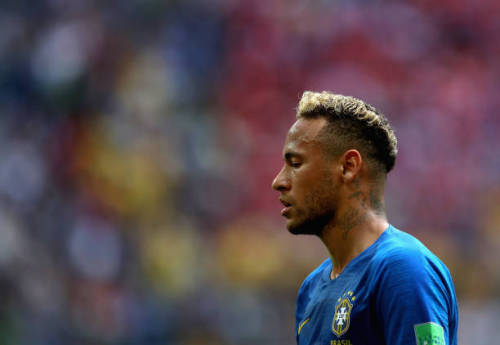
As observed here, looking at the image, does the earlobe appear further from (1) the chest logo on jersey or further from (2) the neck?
(1) the chest logo on jersey

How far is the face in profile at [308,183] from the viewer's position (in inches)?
108

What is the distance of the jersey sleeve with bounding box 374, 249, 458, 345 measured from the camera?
88.7 inches

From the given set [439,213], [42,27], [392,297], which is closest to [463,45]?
[439,213]

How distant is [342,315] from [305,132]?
0.69 metres

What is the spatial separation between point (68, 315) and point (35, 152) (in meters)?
1.96

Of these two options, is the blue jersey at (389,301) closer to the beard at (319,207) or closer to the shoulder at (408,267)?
the shoulder at (408,267)

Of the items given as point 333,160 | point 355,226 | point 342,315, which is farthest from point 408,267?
point 333,160

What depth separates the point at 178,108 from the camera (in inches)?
366

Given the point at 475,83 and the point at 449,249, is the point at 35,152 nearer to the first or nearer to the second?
the point at 449,249

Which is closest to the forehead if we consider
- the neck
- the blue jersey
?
the neck

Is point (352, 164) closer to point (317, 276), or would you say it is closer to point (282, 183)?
point (282, 183)

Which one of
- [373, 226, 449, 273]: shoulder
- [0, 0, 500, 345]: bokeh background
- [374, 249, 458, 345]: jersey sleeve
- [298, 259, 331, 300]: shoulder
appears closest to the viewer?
[374, 249, 458, 345]: jersey sleeve

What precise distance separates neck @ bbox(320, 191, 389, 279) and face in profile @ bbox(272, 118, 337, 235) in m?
0.05

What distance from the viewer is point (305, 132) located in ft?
9.26
